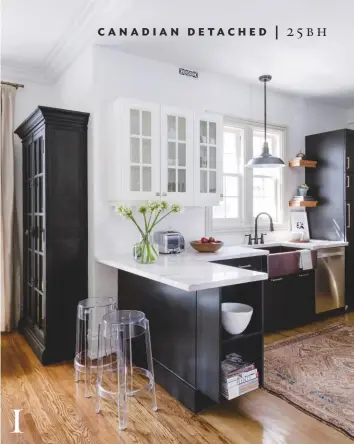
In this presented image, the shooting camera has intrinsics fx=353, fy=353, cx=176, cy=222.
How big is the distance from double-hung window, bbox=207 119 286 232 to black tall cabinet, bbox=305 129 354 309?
654mm

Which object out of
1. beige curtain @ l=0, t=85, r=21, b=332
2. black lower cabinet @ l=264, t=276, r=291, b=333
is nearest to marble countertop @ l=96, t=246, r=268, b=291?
black lower cabinet @ l=264, t=276, r=291, b=333

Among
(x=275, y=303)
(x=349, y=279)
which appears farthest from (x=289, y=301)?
(x=349, y=279)

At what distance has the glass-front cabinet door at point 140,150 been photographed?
3.03m

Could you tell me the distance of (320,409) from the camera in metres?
2.24

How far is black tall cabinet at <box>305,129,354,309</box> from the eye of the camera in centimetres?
442

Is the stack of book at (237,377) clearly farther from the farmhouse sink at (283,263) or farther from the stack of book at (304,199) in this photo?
→ the stack of book at (304,199)

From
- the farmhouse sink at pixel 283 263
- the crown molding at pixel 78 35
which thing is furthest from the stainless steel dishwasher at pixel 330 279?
the crown molding at pixel 78 35

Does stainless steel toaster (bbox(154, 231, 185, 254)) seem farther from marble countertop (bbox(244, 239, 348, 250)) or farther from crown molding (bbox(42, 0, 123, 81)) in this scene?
crown molding (bbox(42, 0, 123, 81))

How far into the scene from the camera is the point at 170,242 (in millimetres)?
3283

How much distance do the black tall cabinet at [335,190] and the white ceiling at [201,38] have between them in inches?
30.4

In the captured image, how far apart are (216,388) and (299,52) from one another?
10.1 ft

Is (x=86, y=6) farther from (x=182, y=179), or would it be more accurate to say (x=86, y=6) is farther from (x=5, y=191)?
(x=5, y=191)

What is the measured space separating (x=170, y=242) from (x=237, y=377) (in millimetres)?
1411

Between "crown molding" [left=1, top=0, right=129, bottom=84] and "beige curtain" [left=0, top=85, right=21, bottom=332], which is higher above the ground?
"crown molding" [left=1, top=0, right=129, bottom=84]
